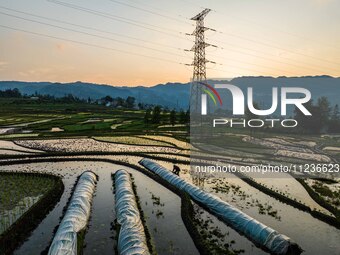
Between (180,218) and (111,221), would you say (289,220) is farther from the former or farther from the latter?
(111,221)

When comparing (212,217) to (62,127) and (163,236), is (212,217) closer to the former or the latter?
(163,236)

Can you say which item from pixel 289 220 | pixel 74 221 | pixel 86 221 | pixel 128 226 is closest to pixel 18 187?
pixel 86 221

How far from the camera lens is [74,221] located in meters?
16.7

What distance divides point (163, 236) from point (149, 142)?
33.4 m

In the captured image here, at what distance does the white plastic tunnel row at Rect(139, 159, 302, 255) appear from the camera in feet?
48.0

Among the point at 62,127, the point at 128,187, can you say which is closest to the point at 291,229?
the point at 128,187

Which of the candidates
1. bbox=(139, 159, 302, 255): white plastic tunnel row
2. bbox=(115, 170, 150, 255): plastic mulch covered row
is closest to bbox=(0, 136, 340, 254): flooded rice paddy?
bbox=(139, 159, 302, 255): white plastic tunnel row

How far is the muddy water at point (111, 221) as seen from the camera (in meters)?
15.3

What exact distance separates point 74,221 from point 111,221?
2450 millimetres

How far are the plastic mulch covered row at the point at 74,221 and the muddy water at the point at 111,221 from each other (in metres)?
0.65

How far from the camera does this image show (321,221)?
19141 millimetres

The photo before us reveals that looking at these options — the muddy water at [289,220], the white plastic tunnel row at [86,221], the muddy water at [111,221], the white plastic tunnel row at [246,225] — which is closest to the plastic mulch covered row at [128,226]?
the white plastic tunnel row at [86,221]

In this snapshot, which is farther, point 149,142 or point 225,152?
point 149,142

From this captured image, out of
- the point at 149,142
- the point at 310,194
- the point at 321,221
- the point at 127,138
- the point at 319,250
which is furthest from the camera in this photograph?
the point at 127,138
